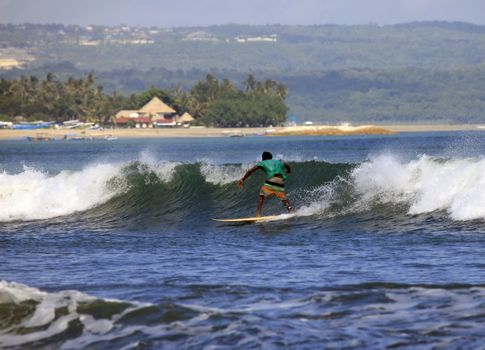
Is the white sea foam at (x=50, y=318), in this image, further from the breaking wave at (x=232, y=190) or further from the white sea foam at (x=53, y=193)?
the white sea foam at (x=53, y=193)

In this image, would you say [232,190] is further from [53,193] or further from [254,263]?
[254,263]

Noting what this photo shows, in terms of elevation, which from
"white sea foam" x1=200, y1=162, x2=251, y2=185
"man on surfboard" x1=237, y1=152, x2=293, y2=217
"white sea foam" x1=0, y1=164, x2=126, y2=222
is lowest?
"white sea foam" x1=0, y1=164, x2=126, y2=222

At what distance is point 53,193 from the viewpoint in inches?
1125

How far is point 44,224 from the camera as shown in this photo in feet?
80.4

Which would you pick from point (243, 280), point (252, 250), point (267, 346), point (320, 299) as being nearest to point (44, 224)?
point (252, 250)

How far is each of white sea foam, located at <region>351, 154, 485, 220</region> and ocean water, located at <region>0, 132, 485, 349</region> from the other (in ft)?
0.12

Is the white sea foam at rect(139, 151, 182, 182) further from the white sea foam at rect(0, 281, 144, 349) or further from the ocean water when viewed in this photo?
the white sea foam at rect(0, 281, 144, 349)

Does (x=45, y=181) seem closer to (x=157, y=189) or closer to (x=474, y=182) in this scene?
(x=157, y=189)

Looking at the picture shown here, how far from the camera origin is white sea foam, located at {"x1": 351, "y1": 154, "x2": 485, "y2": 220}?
66.7ft

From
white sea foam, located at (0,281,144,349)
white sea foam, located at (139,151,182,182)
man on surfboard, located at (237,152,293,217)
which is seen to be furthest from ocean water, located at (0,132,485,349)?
white sea foam, located at (139,151,182,182)

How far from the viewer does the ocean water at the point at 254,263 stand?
11.1 meters

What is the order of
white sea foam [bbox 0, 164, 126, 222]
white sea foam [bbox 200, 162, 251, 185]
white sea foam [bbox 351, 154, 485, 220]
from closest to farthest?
white sea foam [bbox 351, 154, 485, 220]
white sea foam [bbox 0, 164, 126, 222]
white sea foam [bbox 200, 162, 251, 185]

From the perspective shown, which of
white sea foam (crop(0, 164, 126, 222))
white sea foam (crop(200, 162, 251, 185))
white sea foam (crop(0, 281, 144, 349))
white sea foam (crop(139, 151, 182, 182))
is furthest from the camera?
white sea foam (crop(139, 151, 182, 182))

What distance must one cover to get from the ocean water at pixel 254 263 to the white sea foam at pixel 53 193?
8 cm
